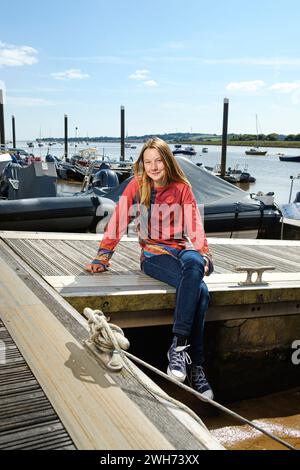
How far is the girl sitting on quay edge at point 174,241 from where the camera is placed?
3061mm

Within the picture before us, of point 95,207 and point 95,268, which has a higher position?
point 95,207

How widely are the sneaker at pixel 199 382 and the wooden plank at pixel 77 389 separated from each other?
1.08 meters

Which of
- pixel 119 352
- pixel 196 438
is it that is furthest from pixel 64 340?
pixel 196 438

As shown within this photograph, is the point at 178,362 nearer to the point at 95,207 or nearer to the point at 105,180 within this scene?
the point at 95,207

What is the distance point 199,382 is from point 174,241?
3.30 feet

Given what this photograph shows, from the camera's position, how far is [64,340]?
235 cm

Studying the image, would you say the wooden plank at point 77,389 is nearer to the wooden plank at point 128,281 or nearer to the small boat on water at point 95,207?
the wooden plank at point 128,281

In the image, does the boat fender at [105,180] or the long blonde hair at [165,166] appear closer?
the long blonde hair at [165,166]

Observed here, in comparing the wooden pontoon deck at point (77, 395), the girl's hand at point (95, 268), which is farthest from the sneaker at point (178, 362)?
the girl's hand at point (95, 268)

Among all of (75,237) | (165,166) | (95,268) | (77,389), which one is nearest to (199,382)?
(95,268)

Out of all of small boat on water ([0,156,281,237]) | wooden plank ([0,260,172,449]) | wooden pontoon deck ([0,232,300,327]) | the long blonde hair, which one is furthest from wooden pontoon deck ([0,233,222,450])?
small boat on water ([0,156,281,237])

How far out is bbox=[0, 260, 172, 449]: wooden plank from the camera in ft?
5.16

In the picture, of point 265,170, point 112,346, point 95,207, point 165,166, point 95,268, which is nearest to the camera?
point 112,346

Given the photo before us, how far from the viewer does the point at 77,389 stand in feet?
6.18
